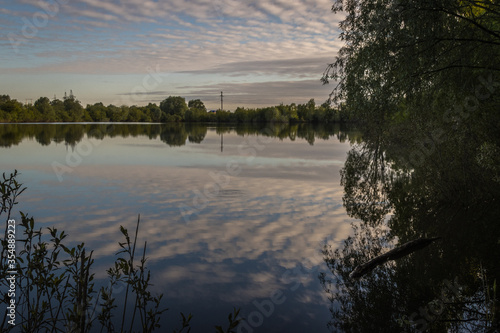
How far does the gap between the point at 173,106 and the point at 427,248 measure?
6920 inches

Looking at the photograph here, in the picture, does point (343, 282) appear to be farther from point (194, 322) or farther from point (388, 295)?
point (194, 322)

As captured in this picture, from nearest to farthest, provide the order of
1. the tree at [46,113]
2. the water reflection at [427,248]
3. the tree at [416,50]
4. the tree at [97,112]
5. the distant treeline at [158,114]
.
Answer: the water reflection at [427,248]
the tree at [416,50]
the tree at [46,113]
the distant treeline at [158,114]
the tree at [97,112]

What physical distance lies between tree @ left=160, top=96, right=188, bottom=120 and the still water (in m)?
151

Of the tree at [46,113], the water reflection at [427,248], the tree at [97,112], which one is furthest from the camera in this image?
the tree at [97,112]

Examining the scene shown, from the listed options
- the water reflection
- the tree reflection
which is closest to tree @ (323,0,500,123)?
the water reflection

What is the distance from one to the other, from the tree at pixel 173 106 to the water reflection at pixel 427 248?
522 feet

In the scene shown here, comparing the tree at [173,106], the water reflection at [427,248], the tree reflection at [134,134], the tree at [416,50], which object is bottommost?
the water reflection at [427,248]

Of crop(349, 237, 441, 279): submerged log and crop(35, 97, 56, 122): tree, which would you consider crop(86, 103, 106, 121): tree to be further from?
crop(349, 237, 441, 279): submerged log

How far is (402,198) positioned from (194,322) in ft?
42.1

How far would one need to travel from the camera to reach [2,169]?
23031 millimetres

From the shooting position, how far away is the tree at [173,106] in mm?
174250

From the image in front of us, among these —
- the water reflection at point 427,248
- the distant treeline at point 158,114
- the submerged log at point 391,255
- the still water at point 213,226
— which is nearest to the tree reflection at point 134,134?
the still water at point 213,226

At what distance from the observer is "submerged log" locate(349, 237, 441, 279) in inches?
345

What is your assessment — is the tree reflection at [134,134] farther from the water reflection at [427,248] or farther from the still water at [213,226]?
the water reflection at [427,248]
